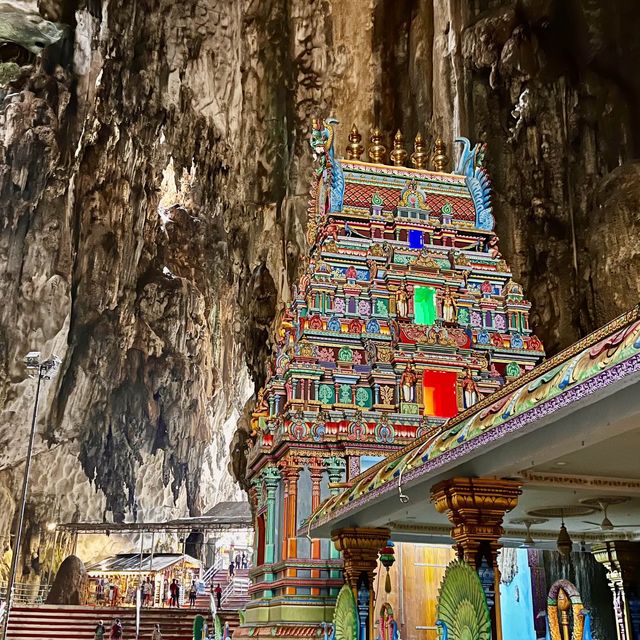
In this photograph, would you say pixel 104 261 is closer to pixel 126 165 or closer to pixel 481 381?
pixel 126 165

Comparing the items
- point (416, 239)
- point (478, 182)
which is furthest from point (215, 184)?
point (416, 239)

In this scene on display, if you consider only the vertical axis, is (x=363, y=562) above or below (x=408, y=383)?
below

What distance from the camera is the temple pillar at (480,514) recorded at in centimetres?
607

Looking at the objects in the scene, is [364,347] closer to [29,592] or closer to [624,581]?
[624,581]

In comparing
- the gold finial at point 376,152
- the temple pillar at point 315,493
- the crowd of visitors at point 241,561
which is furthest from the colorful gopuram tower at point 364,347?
the crowd of visitors at point 241,561

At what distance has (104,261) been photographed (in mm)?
32812

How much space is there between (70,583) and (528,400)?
3191 centimetres

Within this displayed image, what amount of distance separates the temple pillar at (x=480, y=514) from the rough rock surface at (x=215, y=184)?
37.4 ft

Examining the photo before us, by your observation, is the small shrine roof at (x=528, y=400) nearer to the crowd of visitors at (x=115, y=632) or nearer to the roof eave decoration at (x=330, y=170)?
the roof eave decoration at (x=330, y=170)

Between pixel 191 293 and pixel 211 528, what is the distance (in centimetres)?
1125

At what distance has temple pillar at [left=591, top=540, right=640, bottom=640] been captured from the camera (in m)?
6.60

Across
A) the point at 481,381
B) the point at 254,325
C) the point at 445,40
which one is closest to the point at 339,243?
the point at 481,381

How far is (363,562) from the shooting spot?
8.88 metres

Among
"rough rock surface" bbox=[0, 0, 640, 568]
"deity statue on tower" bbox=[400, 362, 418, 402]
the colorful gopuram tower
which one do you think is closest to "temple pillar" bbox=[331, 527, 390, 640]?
the colorful gopuram tower
